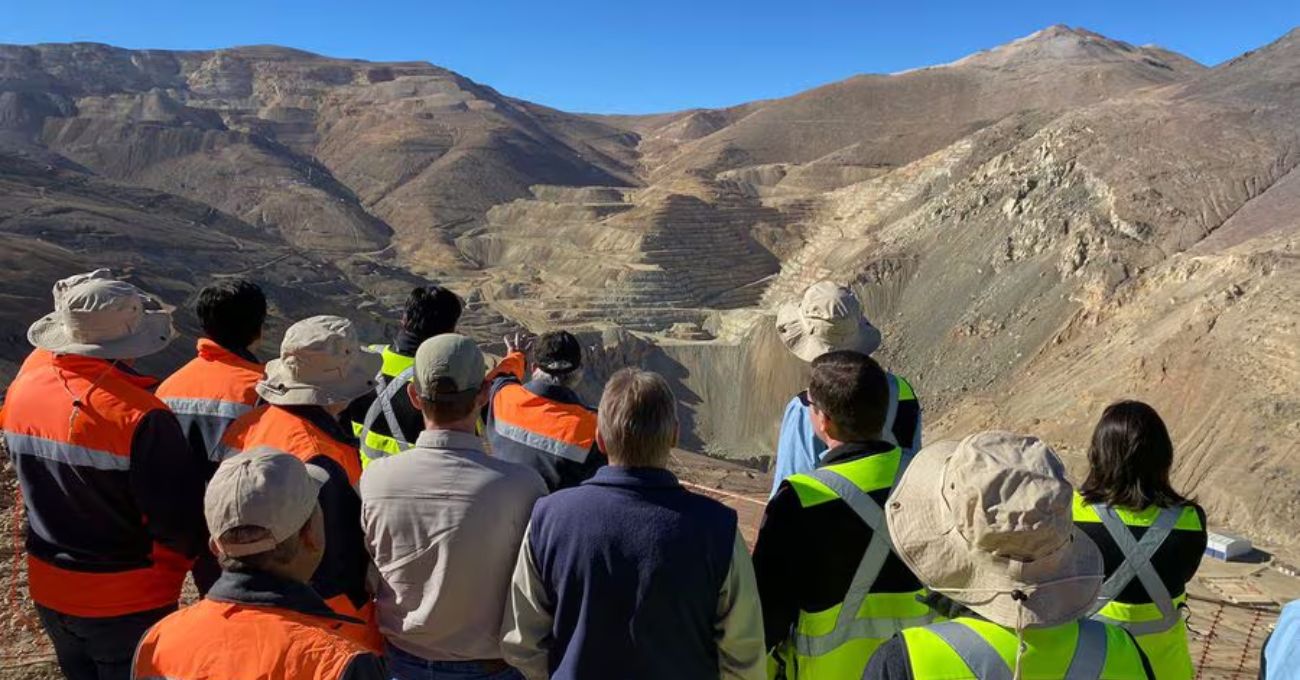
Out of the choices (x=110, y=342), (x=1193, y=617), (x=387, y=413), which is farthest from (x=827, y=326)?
(x=1193, y=617)

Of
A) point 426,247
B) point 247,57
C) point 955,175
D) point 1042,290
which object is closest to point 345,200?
point 426,247

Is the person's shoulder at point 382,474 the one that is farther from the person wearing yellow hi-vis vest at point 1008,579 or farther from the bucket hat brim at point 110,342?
the person wearing yellow hi-vis vest at point 1008,579

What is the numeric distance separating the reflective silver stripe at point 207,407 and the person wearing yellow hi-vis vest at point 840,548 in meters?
2.12

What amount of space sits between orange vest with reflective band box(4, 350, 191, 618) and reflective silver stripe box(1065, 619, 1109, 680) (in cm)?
295

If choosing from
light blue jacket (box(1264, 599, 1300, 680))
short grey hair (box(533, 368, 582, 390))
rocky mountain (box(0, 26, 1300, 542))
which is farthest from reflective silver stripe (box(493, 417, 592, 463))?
rocky mountain (box(0, 26, 1300, 542))

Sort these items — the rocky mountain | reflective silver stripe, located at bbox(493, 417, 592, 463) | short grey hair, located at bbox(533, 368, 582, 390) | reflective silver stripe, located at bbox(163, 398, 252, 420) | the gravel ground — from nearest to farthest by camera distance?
reflective silver stripe, located at bbox(163, 398, 252, 420) < reflective silver stripe, located at bbox(493, 417, 592, 463) < short grey hair, located at bbox(533, 368, 582, 390) < the gravel ground < the rocky mountain

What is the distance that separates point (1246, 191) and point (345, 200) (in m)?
53.4

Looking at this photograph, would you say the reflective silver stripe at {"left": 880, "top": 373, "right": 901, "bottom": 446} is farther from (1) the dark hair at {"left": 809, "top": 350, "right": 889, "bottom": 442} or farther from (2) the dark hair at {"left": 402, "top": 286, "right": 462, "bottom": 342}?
(2) the dark hair at {"left": 402, "top": 286, "right": 462, "bottom": 342}

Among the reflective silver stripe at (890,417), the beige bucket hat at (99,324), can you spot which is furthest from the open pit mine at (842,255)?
the reflective silver stripe at (890,417)

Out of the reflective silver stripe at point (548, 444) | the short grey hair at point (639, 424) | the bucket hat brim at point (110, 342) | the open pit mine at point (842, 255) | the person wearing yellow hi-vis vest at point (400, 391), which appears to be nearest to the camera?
the short grey hair at point (639, 424)

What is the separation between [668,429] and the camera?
2520 millimetres

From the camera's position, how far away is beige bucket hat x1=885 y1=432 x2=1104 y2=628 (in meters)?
1.73

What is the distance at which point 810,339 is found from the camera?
3766 mm

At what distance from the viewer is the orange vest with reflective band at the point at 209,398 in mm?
3379
